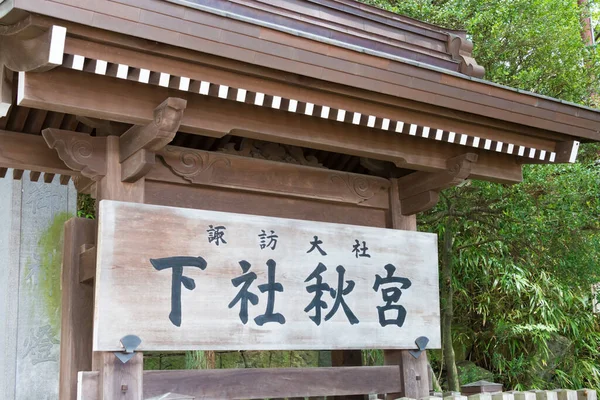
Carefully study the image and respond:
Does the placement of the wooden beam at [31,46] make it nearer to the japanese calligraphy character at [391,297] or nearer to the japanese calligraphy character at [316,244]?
the japanese calligraphy character at [316,244]

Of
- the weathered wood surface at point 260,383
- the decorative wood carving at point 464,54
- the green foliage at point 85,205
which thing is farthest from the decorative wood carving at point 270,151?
the green foliage at point 85,205

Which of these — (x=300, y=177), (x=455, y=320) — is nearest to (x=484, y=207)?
(x=455, y=320)

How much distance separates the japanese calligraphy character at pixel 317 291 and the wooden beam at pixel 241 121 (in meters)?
0.85

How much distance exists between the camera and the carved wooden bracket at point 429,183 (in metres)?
4.73

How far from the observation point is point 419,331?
4.79 metres

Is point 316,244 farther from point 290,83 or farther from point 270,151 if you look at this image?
point 290,83

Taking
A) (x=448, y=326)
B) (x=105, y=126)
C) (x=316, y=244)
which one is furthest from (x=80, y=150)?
(x=448, y=326)

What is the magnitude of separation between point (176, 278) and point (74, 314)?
2.50 ft

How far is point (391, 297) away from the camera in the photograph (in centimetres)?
471

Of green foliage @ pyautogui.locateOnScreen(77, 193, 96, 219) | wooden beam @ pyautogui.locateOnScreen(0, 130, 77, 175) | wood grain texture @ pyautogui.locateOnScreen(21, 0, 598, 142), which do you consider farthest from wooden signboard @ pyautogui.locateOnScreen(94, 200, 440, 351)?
green foliage @ pyautogui.locateOnScreen(77, 193, 96, 219)

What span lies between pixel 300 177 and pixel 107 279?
5.28ft

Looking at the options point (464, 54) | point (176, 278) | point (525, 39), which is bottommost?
point (176, 278)

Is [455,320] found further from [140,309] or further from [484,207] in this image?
[140,309]

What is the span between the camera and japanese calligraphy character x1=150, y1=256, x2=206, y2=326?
3840mm
